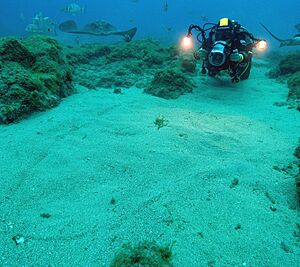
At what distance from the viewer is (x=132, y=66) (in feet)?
28.3

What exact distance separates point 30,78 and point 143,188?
10.9ft

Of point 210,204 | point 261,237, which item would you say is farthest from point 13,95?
point 261,237

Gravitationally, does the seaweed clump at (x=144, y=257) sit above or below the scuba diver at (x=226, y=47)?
below

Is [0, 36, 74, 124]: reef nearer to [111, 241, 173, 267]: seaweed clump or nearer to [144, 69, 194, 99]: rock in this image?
[144, 69, 194, 99]: rock

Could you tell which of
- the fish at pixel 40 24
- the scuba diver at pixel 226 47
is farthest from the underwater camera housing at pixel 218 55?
the fish at pixel 40 24

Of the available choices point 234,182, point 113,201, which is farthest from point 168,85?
point 113,201

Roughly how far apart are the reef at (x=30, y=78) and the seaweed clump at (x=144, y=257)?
347cm

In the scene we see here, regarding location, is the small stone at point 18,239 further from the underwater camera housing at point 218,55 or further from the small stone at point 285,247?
the underwater camera housing at point 218,55

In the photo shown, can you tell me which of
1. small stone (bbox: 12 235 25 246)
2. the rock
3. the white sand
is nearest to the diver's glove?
the rock

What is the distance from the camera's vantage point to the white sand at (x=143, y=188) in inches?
77.8

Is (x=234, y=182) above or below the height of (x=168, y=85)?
below

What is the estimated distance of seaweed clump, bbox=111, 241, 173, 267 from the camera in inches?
64.4

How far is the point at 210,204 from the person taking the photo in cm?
245

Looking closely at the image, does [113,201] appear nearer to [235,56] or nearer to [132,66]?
[235,56]
